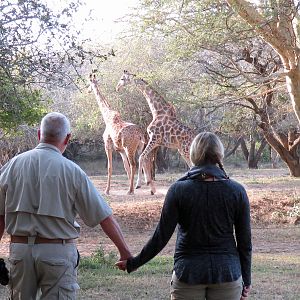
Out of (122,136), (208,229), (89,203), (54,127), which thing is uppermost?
(122,136)

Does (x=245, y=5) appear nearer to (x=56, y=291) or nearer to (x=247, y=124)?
(x=56, y=291)

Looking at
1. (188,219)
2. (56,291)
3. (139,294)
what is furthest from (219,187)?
(139,294)

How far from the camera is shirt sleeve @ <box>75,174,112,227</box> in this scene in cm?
386

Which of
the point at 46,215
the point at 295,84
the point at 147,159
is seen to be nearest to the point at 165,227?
the point at 46,215

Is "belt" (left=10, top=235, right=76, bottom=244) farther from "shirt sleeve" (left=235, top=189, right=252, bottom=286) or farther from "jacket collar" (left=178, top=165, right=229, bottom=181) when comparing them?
"shirt sleeve" (left=235, top=189, right=252, bottom=286)

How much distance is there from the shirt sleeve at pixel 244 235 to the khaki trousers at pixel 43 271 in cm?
96

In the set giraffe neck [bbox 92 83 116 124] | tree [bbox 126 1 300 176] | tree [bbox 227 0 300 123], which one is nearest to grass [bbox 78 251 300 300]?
tree [bbox 227 0 300 123]

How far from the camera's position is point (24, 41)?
24.5 ft

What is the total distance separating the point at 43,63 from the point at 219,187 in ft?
14.4

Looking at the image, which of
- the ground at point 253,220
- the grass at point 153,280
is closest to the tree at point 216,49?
the ground at point 253,220

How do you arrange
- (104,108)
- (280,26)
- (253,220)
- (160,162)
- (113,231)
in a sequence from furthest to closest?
(160,162)
(104,108)
(253,220)
(280,26)
(113,231)

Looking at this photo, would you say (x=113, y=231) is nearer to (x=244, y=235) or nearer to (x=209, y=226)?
(x=209, y=226)

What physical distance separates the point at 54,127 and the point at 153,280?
4.06m

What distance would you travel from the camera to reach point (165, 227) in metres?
3.74
